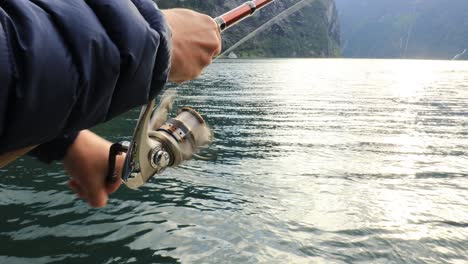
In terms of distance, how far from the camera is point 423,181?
1188cm

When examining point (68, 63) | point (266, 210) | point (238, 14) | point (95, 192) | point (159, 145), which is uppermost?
point (238, 14)

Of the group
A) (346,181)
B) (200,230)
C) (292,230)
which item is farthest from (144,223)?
(346,181)

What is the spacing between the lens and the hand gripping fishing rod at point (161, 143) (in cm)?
276

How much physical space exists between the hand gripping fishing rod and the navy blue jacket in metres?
0.89

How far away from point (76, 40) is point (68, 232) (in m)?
7.60

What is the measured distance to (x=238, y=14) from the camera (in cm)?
318

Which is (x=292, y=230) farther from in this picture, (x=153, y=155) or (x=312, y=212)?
(x=153, y=155)

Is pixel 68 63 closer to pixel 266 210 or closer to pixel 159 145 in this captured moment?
pixel 159 145

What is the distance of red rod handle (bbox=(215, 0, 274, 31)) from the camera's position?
2863mm

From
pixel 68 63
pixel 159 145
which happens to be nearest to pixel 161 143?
pixel 159 145

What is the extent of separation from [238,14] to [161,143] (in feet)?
3.47

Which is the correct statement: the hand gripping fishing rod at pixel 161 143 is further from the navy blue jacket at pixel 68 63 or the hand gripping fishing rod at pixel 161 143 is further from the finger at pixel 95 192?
the navy blue jacket at pixel 68 63

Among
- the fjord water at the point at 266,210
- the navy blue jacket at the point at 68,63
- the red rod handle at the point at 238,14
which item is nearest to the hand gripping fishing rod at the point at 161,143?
the red rod handle at the point at 238,14

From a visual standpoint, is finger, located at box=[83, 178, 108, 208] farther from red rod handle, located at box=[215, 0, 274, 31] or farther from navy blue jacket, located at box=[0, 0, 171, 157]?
navy blue jacket, located at box=[0, 0, 171, 157]
